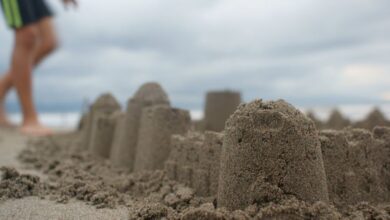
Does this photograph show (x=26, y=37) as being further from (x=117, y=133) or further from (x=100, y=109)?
(x=117, y=133)

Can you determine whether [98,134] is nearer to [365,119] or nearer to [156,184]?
[156,184]

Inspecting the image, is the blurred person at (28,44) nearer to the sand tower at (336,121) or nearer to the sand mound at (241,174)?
the sand mound at (241,174)

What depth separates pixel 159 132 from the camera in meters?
4.14

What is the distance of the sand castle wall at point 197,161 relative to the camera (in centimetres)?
326

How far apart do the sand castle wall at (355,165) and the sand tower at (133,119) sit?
6.56ft

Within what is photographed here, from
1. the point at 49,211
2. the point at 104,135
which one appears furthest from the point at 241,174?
the point at 104,135

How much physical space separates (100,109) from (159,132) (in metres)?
2.38

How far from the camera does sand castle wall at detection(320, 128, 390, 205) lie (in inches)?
122

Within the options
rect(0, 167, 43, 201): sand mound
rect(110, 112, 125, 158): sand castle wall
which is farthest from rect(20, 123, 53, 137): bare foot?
rect(0, 167, 43, 201): sand mound

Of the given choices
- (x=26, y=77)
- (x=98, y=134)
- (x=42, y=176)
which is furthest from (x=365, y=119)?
(x=26, y=77)

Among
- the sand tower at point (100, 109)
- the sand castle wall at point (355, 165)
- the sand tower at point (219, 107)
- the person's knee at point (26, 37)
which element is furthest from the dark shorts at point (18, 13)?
the sand castle wall at point (355, 165)

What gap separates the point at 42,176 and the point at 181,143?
1.31 meters

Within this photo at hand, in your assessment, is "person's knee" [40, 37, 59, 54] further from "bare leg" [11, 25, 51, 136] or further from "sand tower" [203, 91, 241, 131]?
"sand tower" [203, 91, 241, 131]

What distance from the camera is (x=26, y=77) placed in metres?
8.27
